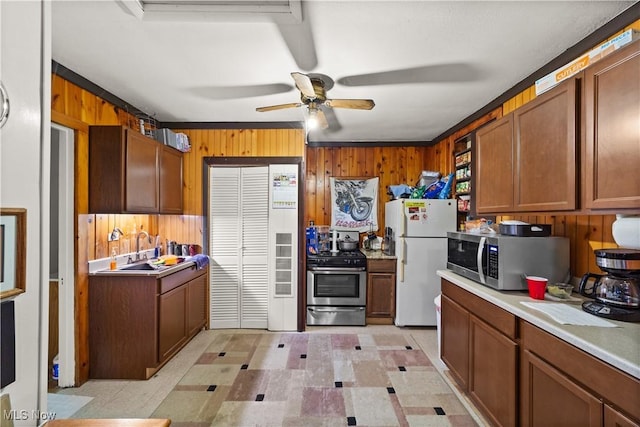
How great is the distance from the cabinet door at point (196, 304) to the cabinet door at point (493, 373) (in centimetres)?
267

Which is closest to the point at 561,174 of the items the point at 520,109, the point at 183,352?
the point at 520,109

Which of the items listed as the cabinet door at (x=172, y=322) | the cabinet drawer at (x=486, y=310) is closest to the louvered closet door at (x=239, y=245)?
the cabinet door at (x=172, y=322)

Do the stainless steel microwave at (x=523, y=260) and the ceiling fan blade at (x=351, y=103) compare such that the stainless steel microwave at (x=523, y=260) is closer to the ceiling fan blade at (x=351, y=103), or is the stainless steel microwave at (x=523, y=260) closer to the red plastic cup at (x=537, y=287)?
the red plastic cup at (x=537, y=287)

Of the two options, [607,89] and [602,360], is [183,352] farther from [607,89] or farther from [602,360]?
[607,89]

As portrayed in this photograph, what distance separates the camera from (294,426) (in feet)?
6.53

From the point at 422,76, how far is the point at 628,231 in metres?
1.62

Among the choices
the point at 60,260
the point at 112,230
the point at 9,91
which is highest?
the point at 9,91

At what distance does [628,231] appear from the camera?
4.58 ft

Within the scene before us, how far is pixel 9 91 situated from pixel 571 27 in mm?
2597

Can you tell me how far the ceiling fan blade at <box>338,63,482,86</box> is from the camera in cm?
221

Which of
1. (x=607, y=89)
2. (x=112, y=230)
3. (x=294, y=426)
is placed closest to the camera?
(x=607, y=89)

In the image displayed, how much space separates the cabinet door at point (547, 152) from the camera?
1.59 meters

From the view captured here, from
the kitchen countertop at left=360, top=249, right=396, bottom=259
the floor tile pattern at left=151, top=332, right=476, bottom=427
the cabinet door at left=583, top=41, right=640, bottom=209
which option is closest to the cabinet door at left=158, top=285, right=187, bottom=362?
the floor tile pattern at left=151, top=332, right=476, bottom=427

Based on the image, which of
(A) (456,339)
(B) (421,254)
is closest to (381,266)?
(B) (421,254)
